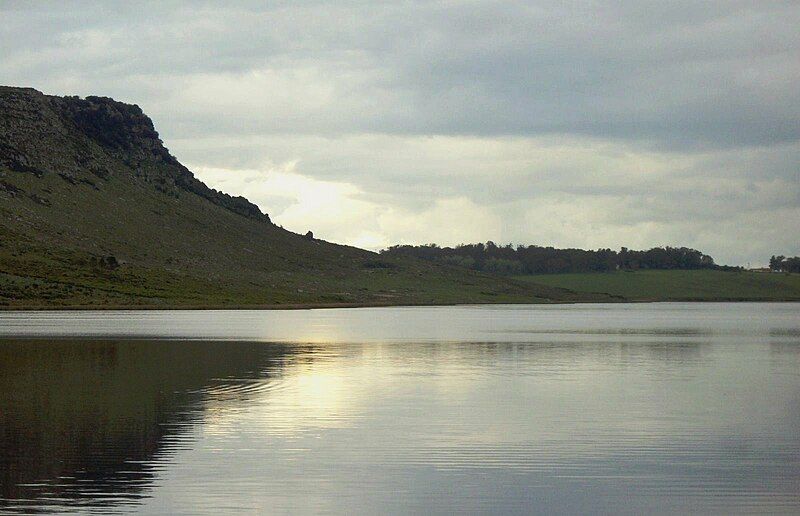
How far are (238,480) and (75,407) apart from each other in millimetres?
16210

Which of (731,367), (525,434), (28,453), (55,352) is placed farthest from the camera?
(55,352)

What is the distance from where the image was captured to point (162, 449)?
31.2 meters

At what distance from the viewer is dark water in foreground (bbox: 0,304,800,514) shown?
24.8 m

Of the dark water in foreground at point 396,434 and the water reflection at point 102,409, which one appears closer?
the dark water in foreground at point 396,434

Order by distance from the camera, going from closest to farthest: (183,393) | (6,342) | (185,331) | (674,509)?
1. (674,509)
2. (183,393)
3. (6,342)
4. (185,331)

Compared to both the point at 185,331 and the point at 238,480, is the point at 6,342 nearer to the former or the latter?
the point at 185,331

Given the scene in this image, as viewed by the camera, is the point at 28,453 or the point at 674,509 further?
the point at 28,453

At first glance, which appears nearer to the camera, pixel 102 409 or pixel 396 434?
pixel 396 434

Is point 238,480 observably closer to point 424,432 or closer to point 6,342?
point 424,432

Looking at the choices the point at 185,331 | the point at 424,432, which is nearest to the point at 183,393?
the point at 424,432

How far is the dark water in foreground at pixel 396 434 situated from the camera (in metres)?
24.8

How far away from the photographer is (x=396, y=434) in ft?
114

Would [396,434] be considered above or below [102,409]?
below

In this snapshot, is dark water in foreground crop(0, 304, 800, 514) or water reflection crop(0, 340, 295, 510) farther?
water reflection crop(0, 340, 295, 510)
